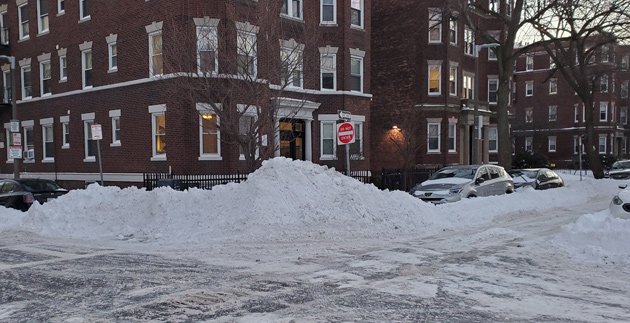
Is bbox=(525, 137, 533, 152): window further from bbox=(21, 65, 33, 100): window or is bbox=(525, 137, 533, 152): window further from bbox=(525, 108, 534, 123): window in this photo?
bbox=(21, 65, 33, 100): window

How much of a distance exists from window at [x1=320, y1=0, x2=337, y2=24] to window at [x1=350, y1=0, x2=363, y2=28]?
1.45 metres

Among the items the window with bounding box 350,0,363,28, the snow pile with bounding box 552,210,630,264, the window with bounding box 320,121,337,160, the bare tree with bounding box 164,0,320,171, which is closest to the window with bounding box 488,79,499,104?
the window with bounding box 350,0,363,28

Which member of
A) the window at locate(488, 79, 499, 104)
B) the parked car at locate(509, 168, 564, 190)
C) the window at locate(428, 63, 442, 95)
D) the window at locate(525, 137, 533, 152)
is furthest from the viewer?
the window at locate(525, 137, 533, 152)

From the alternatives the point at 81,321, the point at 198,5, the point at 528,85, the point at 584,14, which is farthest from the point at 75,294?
the point at 528,85

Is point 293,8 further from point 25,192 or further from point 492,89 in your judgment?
point 492,89

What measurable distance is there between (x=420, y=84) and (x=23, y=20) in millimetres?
24325

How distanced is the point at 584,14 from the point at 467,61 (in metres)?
10.5

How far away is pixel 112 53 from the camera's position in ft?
77.4

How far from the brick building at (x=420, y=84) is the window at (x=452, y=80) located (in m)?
0.05

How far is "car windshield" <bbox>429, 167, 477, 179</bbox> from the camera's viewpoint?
17.1m

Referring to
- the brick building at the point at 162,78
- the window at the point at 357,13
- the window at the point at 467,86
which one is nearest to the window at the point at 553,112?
the window at the point at 467,86

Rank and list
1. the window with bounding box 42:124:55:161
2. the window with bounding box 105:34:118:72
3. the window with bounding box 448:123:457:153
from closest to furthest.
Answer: the window with bounding box 105:34:118:72 < the window with bounding box 42:124:55:161 < the window with bounding box 448:123:457:153

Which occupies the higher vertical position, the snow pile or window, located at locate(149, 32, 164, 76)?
window, located at locate(149, 32, 164, 76)

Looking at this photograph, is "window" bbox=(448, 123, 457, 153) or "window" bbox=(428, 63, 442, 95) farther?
"window" bbox=(448, 123, 457, 153)
